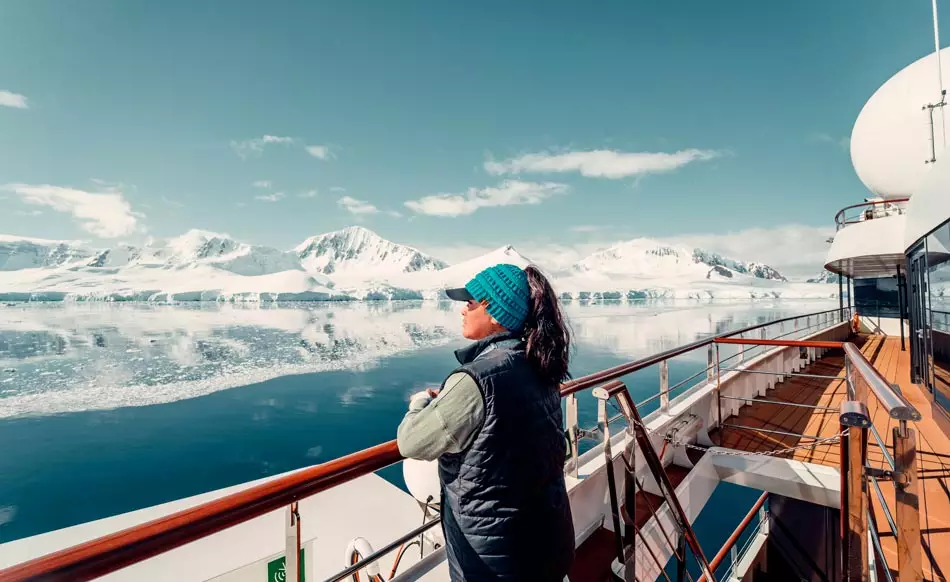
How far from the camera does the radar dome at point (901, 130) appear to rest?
6953 millimetres

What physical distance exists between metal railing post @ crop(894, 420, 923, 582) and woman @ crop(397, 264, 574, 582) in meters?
0.66

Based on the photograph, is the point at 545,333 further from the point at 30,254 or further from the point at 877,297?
the point at 30,254

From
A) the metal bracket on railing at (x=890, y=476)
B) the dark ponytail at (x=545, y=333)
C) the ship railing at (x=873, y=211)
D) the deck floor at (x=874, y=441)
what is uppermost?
the ship railing at (x=873, y=211)

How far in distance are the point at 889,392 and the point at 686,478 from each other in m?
1.87

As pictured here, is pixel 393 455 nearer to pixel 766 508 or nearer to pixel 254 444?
pixel 766 508

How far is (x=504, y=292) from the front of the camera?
0.93m

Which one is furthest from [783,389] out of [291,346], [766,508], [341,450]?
[291,346]

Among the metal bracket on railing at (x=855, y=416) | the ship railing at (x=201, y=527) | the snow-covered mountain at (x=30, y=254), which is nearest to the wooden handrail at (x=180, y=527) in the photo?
the ship railing at (x=201, y=527)

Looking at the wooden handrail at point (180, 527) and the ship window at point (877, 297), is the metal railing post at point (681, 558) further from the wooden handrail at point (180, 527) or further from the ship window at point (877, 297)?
the ship window at point (877, 297)

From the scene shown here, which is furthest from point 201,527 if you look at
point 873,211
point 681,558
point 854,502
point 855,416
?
point 873,211

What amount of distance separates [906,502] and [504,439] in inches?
33.0

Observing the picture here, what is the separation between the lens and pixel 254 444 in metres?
10.4

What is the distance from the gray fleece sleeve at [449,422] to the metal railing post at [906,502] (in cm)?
85

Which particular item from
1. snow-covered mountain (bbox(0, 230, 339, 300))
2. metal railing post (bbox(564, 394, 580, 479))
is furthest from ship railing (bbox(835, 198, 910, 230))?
→ snow-covered mountain (bbox(0, 230, 339, 300))
